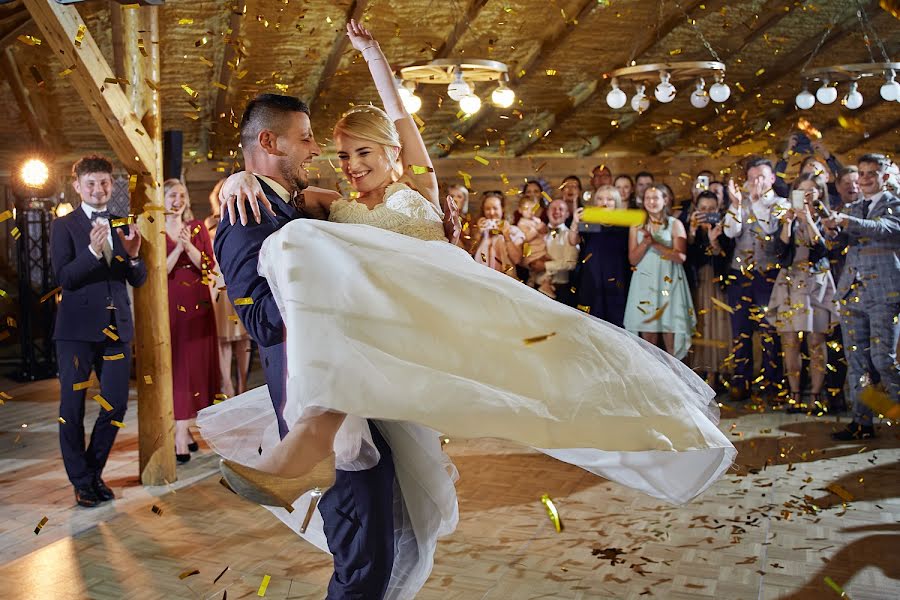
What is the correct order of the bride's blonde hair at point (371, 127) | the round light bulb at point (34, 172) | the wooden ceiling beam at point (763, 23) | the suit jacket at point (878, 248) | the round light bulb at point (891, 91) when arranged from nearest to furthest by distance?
1. the bride's blonde hair at point (371, 127)
2. the suit jacket at point (878, 248)
3. the round light bulb at point (891, 91)
4. the wooden ceiling beam at point (763, 23)
5. the round light bulb at point (34, 172)

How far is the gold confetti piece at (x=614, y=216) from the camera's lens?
659 cm

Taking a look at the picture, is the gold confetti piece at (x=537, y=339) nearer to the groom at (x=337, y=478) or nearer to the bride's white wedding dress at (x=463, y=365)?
the bride's white wedding dress at (x=463, y=365)

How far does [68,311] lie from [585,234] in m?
3.91

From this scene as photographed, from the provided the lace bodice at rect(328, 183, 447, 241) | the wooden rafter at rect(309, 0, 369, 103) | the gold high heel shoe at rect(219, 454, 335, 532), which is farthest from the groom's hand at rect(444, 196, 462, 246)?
the wooden rafter at rect(309, 0, 369, 103)

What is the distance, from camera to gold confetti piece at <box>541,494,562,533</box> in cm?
387

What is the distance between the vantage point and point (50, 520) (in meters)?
4.14

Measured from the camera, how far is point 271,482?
189cm

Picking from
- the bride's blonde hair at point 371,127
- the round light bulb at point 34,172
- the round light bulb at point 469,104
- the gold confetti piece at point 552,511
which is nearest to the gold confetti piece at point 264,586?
the gold confetti piece at point 552,511

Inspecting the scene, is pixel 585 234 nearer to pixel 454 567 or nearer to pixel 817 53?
pixel 454 567

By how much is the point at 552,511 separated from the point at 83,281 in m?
2.41

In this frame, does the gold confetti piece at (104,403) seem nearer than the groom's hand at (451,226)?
No

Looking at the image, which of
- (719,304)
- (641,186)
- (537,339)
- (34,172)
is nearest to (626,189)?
(641,186)

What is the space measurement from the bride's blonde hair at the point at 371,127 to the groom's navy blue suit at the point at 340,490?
0.39m

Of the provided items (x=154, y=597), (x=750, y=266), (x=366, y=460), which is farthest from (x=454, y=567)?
(x=750, y=266)
